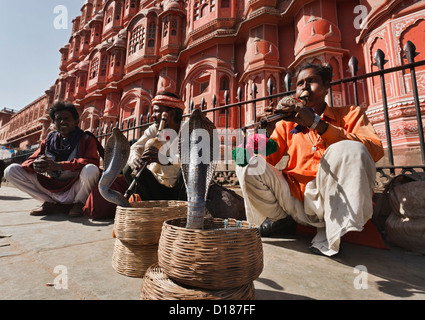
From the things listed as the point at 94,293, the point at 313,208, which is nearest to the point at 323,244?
the point at 313,208

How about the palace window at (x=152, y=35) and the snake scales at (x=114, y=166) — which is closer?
the snake scales at (x=114, y=166)

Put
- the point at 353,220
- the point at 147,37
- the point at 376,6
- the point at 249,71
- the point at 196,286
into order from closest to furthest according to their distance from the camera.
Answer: the point at 196,286, the point at 353,220, the point at 376,6, the point at 249,71, the point at 147,37

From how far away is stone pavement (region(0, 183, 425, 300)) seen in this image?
36.3 inches

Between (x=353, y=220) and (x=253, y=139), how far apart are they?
894mm

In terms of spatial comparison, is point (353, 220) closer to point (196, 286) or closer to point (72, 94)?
point (196, 286)

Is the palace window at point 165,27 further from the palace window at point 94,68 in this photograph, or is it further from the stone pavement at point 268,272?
the stone pavement at point 268,272

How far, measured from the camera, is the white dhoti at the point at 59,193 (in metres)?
2.86

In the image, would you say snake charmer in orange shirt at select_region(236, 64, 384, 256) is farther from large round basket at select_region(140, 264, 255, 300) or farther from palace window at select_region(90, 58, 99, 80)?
palace window at select_region(90, 58, 99, 80)

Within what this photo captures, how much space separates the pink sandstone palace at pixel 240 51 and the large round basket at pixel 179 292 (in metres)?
2.93

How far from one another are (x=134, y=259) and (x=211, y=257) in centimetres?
59

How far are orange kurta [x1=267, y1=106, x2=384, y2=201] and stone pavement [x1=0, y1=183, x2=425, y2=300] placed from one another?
0.52 metres

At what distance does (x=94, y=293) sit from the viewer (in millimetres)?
899

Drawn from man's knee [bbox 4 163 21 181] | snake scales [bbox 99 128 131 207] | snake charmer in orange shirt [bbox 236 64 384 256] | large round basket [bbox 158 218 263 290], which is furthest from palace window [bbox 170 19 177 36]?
large round basket [bbox 158 218 263 290]

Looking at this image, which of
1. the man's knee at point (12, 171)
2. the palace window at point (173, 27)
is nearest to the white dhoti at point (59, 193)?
the man's knee at point (12, 171)
